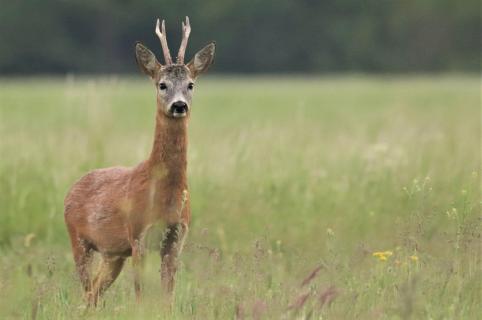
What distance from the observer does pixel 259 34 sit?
Result: 65.5 meters

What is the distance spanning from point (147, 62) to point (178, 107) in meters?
0.53

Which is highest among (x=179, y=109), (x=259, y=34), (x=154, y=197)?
(x=179, y=109)

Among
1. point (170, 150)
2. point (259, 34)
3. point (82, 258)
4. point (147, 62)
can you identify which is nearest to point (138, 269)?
point (170, 150)

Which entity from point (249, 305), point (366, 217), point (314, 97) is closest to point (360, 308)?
point (249, 305)

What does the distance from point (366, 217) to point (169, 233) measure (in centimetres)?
339

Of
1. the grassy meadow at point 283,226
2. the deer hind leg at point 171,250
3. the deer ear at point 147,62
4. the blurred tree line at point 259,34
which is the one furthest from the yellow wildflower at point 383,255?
the blurred tree line at point 259,34

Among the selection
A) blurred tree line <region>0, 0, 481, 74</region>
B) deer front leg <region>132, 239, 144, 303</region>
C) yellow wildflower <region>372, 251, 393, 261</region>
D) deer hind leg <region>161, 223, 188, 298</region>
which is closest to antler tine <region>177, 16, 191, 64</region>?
deer hind leg <region>161, 223, 188, 298</region>

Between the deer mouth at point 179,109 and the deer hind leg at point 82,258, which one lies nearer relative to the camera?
the deer mouth at point 179,109

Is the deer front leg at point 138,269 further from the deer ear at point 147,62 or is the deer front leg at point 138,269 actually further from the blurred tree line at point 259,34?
the blurred tree line at point 259,34

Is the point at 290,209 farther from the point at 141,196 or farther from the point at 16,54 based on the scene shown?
the point at 16,54

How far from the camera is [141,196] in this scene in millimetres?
7285

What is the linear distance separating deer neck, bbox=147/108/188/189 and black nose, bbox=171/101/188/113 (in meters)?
0.19

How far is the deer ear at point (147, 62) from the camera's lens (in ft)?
24.5

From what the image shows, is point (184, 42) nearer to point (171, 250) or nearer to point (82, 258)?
point (171, 250)
